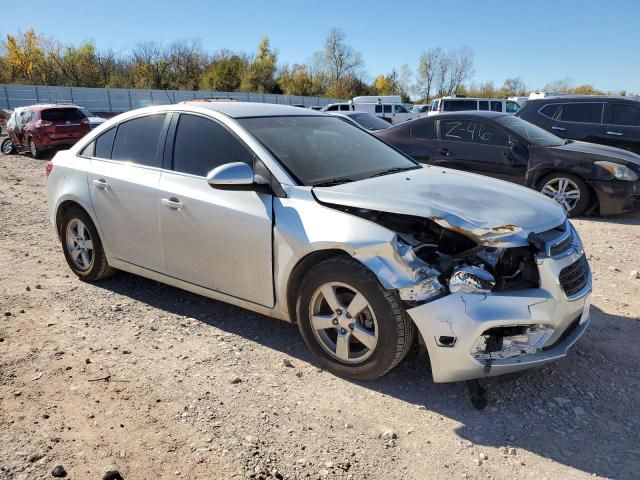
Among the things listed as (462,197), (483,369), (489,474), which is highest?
(462,197)

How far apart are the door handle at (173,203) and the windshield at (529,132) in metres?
5.93

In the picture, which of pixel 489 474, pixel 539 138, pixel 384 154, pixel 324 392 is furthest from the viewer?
pixel 539 138

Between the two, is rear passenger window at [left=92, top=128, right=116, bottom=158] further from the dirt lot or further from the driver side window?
the driver side window

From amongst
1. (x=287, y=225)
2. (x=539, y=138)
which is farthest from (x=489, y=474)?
(x=539, y=138)

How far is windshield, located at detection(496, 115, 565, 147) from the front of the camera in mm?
7766

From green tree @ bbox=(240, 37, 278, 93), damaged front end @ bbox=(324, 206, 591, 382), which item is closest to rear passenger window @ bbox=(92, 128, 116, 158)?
damaged front end @ bbox=(324, 206, 591, 382)

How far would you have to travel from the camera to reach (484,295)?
271 centimetres

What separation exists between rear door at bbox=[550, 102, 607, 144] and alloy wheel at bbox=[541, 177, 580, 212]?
106 inches

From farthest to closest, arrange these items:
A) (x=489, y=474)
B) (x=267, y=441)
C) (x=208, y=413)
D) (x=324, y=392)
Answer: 1. (x=324, y=392)
2. (x=208, y=413)
3. (x=267, y=441)
4. (x=489, y=474)

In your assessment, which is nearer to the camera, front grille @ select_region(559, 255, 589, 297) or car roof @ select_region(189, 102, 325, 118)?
front grille @ select_region(559, 255, 589, 297)

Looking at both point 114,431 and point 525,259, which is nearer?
point 114,431

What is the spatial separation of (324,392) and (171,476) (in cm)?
102

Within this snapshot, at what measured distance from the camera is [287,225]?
10.6 ft

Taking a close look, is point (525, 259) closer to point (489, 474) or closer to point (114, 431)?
point (489, 474)
